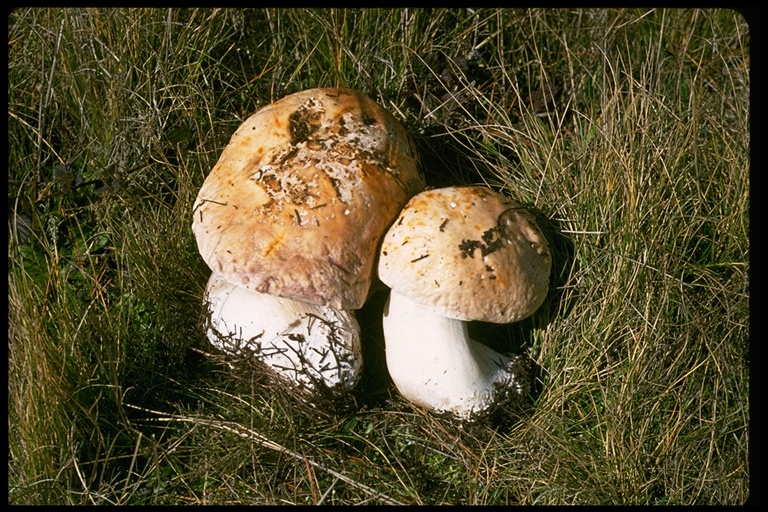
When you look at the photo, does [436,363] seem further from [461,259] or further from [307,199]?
[307,199]

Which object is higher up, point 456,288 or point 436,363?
point 456,288

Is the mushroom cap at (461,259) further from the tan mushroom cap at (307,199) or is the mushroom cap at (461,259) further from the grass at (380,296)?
the grass at (380,296)

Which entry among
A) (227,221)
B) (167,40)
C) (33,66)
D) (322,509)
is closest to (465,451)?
(322,509)

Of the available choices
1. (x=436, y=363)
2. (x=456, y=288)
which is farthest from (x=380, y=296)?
(x=456, y=288)

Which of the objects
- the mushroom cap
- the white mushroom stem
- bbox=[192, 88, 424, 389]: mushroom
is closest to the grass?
the white mushroom stem

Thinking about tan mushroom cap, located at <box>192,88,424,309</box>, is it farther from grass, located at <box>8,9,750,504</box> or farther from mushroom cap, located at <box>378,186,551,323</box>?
grass, located at <box>8,9,750,504</box>

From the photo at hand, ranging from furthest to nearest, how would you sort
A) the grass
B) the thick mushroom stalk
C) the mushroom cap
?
the thick mushroom stalk
the grass
the mushroom cap

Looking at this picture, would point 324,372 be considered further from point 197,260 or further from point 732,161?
point 732,161
